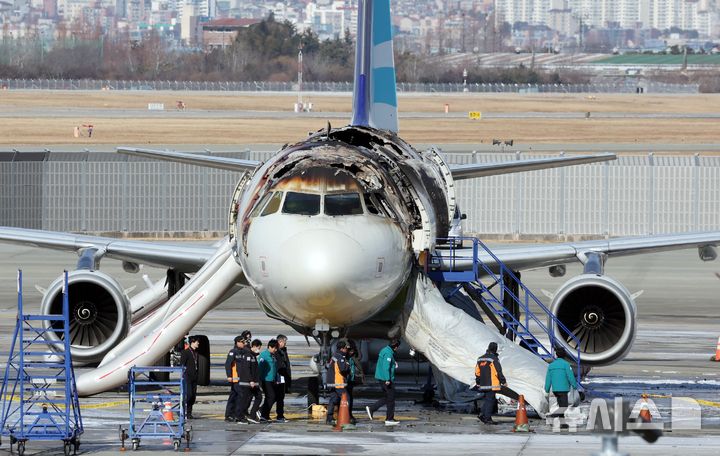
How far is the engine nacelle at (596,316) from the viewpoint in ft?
91.2

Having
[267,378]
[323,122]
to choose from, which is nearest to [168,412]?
[267,378]

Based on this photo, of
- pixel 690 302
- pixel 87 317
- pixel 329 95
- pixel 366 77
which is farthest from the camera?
pixel 329 95

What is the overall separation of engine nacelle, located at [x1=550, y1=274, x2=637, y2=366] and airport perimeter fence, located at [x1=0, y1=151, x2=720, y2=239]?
28952 millimetres

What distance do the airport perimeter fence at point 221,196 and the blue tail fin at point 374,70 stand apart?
23.4 m

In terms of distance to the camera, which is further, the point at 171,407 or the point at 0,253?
the point at 0,253

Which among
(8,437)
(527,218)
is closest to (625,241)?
(8,437)

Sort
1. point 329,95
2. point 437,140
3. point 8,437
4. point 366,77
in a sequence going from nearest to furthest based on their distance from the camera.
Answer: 1. point 8,437
2. point 366,77
3. point 437,140
4. point 329,95

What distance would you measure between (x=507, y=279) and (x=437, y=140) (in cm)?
7281

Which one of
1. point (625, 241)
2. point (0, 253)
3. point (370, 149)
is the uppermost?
point (370, 149)

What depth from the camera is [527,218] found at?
58.0 meters

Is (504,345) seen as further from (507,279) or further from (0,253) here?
(0,253)

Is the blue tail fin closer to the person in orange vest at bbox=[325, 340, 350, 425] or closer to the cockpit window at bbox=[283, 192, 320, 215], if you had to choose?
the cockpit window at bbox=[283, 192, 320, 215]

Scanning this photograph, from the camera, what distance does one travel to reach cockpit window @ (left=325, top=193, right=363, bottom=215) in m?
24.3

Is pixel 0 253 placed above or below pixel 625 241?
below
